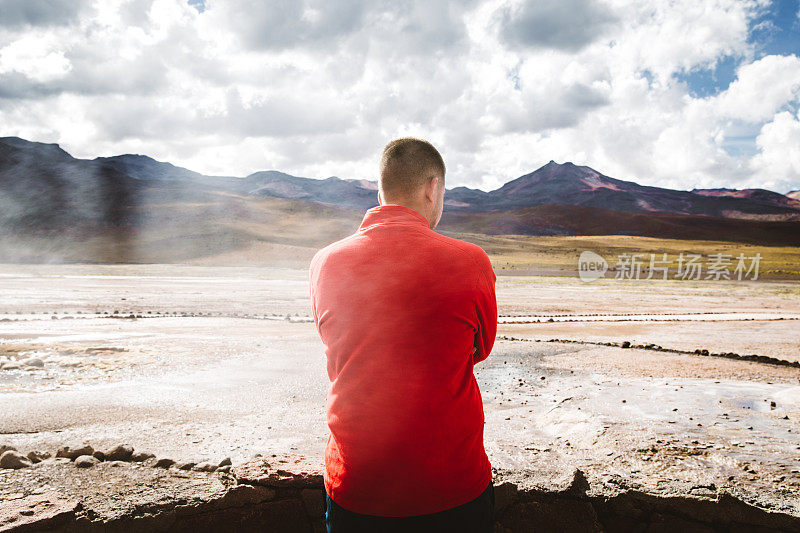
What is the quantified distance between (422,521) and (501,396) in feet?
14.2

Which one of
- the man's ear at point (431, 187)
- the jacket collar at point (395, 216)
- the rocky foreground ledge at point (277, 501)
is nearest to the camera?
the jacket collar at point (395, 216)

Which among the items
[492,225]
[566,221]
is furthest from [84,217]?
[566,221]

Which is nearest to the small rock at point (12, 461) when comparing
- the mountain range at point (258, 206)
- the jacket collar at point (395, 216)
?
the jacket collar at point (395, 216)

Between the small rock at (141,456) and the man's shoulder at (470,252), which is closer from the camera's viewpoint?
the man's shoulder at (470,252)

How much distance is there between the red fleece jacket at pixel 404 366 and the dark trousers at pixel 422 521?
0.07ft

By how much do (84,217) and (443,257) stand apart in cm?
7637

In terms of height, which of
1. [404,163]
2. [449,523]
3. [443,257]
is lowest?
[449,523]

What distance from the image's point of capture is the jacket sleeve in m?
1.48

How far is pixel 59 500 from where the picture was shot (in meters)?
2.53

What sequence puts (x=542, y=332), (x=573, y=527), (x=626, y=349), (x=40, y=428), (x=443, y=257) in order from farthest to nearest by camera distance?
(x=542, y=332) < (x=626, y=349) < (x=40, y=428) < (x=573, y=527) < (x=443, y=257)

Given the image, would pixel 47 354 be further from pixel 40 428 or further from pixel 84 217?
pixel 84 217

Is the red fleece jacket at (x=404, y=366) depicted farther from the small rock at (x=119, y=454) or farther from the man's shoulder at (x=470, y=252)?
the small rock at (x=119, y=454)

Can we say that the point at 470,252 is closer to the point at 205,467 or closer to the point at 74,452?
the point at 205,467

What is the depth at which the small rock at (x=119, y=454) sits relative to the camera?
10.5 ft
